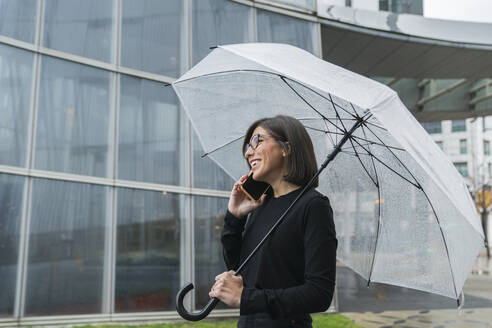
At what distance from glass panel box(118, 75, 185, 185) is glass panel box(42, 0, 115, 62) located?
1.91 feet

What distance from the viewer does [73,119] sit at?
6605mm

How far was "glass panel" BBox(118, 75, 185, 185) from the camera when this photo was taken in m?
7.06

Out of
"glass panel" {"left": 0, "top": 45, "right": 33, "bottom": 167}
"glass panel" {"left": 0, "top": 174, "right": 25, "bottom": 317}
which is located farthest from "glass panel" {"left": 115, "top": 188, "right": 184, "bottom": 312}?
"glass panel" {"left": 0, "top": 45, "right": 33, "bottom": 167}

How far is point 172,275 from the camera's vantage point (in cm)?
→ 709

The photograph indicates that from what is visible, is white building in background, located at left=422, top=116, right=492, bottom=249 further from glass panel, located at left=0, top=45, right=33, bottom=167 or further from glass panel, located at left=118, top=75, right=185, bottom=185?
glass panel, located at left=0, top=45, right=33, bottom=167

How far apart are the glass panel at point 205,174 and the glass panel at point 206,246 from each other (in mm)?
227

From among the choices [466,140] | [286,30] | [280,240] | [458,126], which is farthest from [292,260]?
[458,126]

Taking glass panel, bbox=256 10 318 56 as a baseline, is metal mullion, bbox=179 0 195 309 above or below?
below

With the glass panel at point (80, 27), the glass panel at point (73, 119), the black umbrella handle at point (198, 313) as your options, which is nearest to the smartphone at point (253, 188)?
the black umbrella handle at point (198, 313)

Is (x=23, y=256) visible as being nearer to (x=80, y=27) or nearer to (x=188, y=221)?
(x=188, y=221)

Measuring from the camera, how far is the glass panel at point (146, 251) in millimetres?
6707

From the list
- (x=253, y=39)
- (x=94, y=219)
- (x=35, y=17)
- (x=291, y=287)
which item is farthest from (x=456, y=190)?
(x=253, y=39)

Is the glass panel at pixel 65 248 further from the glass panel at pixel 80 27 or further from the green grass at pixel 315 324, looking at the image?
the glass panel at pixel 80 27

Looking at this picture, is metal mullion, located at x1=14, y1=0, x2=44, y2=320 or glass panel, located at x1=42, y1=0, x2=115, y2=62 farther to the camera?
glass panel, located at x1=42, y1=0, x2=115, y2=62
